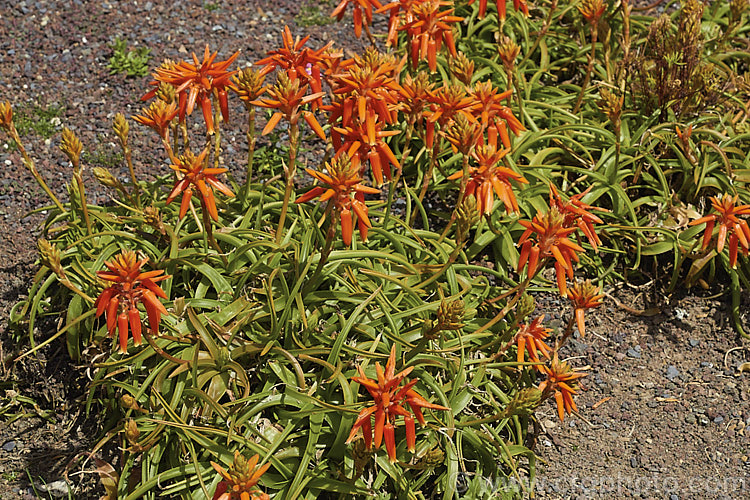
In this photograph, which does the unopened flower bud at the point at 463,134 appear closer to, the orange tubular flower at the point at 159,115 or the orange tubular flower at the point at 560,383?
the orange tubular flower at the point at 560,383

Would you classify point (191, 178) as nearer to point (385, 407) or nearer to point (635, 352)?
point (385, 407)

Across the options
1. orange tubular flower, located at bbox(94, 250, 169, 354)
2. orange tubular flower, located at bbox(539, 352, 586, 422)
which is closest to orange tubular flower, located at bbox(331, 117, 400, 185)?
orange tubular flower, located at bbox(94, 250, 169, 354)

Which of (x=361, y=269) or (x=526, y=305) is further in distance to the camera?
→ (x=361, y=269)

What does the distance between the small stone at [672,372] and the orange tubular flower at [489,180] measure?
1.28 metres

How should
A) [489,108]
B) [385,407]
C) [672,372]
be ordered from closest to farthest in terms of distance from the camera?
[385,407], [489,108], [672,372]

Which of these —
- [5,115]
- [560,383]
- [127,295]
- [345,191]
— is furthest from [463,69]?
[5,115]

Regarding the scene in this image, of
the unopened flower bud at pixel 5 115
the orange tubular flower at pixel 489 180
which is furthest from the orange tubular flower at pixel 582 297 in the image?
the unopened flower bud at pixel 5 115

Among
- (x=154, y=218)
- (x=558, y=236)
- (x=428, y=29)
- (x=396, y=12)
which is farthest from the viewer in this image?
(x=396, y=12)

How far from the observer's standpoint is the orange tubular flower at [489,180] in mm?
2732

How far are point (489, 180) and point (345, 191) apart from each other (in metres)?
0.60

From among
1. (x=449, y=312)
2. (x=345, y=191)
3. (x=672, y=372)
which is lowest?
(x=672, y=372)

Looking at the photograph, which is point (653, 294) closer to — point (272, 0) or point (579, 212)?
point (579, 212)

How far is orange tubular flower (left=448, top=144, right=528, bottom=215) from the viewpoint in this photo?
108 inches

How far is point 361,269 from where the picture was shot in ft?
10.2
